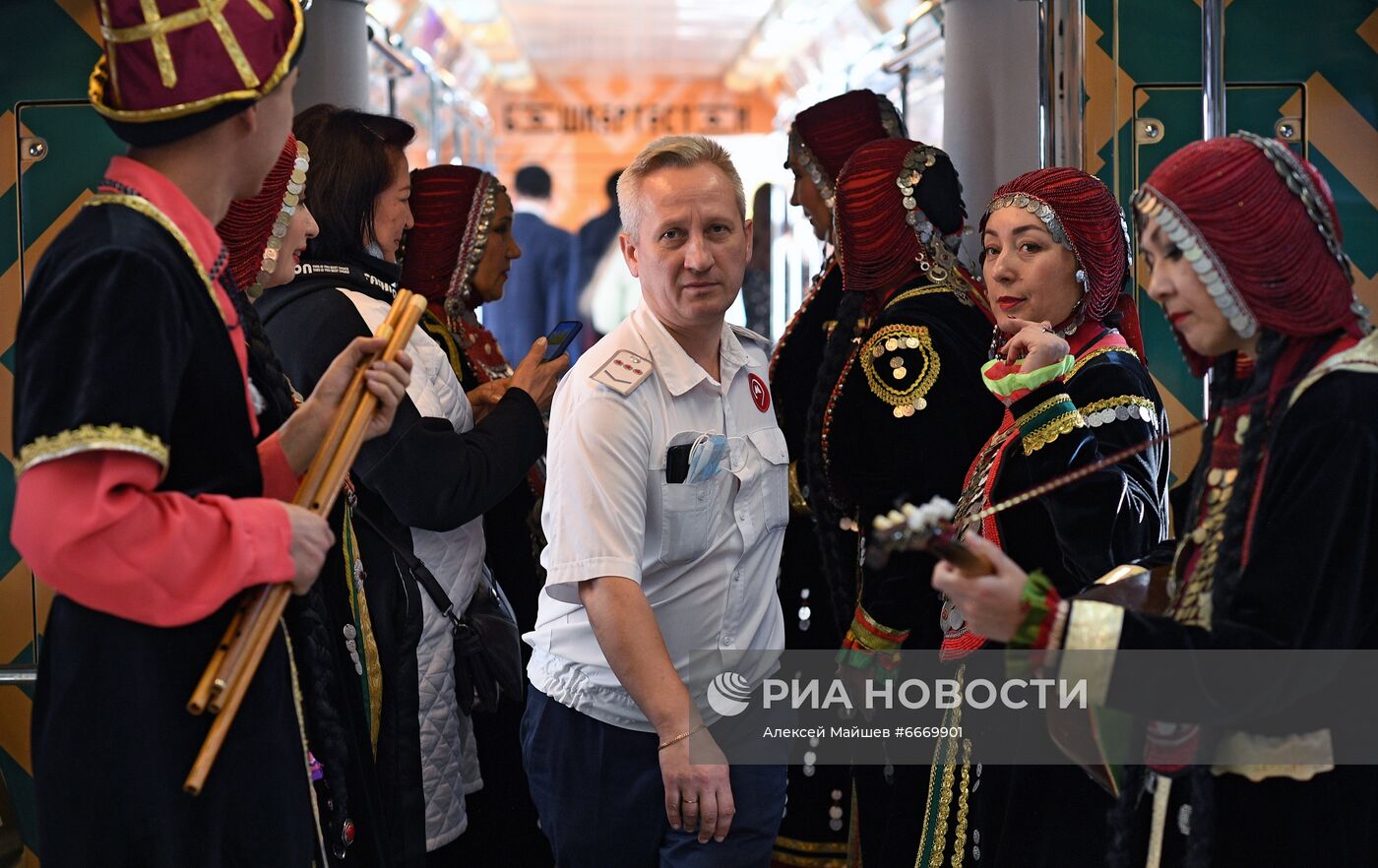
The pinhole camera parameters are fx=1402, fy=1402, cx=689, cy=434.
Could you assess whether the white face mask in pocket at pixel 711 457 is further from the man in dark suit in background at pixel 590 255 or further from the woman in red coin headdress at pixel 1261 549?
the man in dark suit in background at pixel 590 255

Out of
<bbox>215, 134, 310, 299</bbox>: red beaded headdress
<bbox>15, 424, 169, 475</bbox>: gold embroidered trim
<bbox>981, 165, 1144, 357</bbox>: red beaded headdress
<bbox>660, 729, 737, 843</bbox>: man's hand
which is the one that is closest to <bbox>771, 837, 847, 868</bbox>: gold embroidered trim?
<bbox>660, 729, 737, 843</bbox>: man's hand

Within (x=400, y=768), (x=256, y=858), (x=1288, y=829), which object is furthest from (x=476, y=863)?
(x=1288, y=829)

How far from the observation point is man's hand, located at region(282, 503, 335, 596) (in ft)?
5.45

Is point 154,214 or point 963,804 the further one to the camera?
point 963,804

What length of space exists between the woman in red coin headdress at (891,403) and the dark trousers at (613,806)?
0.65 meters

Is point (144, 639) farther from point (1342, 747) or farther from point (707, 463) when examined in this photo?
point (1342, 747)

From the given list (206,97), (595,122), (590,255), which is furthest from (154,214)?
(595,122)

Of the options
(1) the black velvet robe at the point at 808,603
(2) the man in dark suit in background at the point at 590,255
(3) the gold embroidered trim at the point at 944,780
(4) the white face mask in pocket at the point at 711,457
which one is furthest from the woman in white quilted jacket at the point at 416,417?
(2) the man in dark suit in background at the point at 590,255

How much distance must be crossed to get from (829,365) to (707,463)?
1065 mm

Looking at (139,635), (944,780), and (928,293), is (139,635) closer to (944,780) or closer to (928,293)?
(944,780)

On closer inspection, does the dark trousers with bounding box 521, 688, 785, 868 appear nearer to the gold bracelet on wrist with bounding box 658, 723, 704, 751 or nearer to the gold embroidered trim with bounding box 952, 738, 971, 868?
the gold bracelet on wrist with bounding box 658, 723, 704, 751

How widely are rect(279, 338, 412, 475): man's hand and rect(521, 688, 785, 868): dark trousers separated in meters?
0.68

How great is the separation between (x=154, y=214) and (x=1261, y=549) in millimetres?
1358

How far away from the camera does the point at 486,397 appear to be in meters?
3.40
